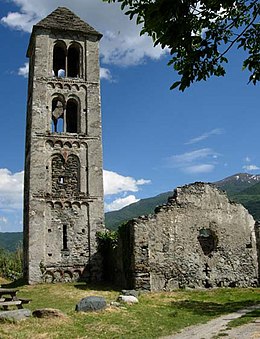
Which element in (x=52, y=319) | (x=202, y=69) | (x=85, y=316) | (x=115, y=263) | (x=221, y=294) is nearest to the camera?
(x=202, y=69)

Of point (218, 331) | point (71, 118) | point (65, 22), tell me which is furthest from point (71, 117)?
point (218, 331)

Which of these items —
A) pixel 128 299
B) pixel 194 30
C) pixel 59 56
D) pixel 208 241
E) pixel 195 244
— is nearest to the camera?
pixel 194 30

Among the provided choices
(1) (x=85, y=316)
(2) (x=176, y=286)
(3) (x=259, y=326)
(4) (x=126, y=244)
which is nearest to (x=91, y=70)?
(4) (x=126, y=244)

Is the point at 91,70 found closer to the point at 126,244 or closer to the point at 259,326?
the point at 126,244

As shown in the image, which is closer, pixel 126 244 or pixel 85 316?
pixel 85 316

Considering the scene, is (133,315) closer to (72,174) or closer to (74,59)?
(72,174)

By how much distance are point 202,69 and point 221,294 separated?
1311 centimetres

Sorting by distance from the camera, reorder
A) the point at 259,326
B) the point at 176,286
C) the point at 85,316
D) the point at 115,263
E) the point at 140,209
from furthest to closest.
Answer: the point at 140,209 < the point at 115,263 < the point at 176,286 < the point at 85,316 < the point at 259,326

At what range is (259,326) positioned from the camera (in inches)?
375

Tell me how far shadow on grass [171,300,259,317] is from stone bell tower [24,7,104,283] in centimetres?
943

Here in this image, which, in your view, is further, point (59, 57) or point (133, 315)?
point (59, 57)

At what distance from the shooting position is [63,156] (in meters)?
23.7

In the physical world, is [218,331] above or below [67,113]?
below

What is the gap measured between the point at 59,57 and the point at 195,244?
52.6 ft
